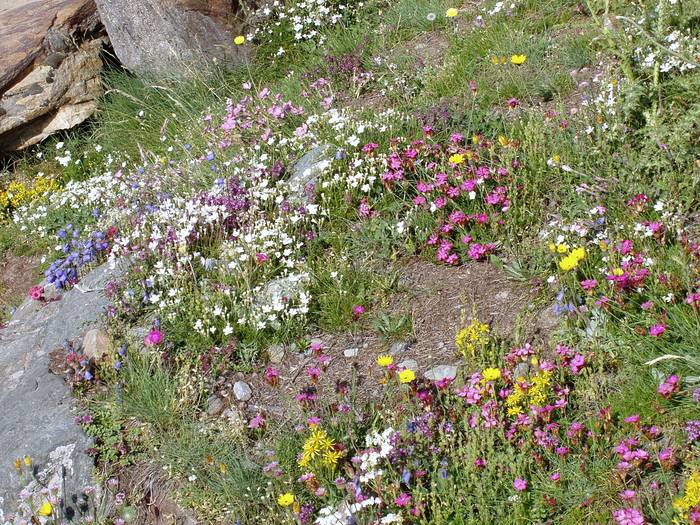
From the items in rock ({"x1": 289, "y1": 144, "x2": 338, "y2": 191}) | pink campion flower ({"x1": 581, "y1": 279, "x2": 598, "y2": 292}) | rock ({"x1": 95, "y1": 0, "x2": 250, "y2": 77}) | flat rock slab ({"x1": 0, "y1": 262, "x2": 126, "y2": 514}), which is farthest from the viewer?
rock ({"x1": 95, "y1": 0, "x2": 250, "y2": 77})

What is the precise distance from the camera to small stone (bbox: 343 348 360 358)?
4.77 metres

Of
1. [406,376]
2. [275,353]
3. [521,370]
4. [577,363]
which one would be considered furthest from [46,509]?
[577,363]

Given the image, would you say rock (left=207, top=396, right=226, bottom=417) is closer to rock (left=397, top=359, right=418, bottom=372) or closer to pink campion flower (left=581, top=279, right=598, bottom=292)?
rock (left=397, top=359, right=418, bottom=372)

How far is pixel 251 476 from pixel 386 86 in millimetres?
3966

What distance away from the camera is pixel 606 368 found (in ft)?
13.4

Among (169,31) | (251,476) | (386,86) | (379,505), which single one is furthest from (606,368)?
(169,31)

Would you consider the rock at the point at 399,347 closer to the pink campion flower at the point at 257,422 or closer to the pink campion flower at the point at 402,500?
the pink campion flower at the point at 257,422

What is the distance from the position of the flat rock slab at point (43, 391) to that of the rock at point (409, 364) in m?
1.79

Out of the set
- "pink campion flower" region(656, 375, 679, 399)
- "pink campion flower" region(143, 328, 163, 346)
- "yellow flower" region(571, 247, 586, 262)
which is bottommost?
"pink campion flower" region(656, 375, 679, 399)

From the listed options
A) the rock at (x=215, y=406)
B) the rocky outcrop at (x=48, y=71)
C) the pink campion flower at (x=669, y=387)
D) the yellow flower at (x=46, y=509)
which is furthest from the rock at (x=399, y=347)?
the rocky outcrop at (x=48, y=71)

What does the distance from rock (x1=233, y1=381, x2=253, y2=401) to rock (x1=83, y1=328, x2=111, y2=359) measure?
0.92 meters

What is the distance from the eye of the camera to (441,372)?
442 centimetres

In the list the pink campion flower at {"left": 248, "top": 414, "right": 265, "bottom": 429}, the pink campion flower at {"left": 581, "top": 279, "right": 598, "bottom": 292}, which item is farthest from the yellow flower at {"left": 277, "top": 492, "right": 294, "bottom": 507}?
the pink campion flower at {"left": 581, "top": 279, "right": 598, "bottom": 292}

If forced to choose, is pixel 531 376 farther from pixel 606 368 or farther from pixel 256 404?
pixel 256 404
